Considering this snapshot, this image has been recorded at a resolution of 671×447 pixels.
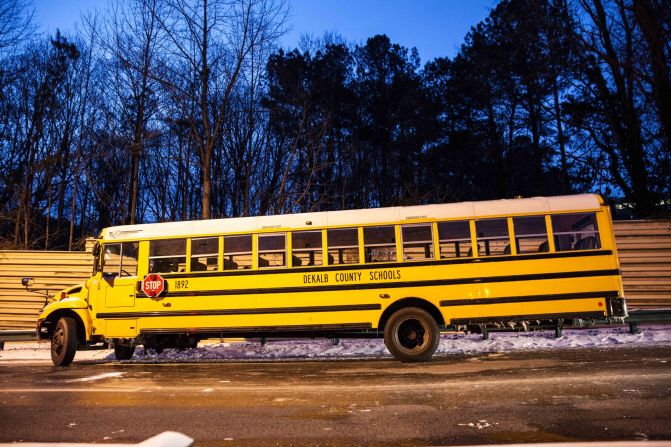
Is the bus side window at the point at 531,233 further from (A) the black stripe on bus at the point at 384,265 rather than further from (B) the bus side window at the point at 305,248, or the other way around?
(B) the bus side window at the point at 305,248

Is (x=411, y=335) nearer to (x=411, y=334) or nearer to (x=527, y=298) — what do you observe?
(x=411, y=334)

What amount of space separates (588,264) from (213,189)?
2234 cm

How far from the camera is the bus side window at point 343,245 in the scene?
8.84 meters

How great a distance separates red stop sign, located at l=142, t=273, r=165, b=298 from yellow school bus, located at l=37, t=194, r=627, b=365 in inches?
0.8

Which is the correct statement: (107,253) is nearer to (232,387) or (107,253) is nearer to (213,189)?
(232,387)

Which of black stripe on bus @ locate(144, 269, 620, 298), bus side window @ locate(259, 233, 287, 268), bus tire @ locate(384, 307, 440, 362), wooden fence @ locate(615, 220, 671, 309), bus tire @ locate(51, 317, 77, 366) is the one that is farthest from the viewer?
wooden fence @ locate(615, 220, 671, 309)

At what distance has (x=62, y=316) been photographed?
32.7ft

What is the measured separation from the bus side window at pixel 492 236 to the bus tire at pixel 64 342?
27.2ft

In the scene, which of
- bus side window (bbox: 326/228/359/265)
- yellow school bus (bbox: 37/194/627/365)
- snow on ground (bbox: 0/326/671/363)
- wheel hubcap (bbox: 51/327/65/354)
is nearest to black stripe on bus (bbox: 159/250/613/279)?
yellow school bus (bbox: 37/194/627/365)

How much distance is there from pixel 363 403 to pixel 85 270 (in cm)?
1106

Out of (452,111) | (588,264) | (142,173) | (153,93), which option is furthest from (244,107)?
(588,264)

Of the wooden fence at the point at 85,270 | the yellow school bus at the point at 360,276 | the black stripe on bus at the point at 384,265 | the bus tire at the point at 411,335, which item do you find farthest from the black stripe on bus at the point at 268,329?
the wooden fence at the point at 85,270

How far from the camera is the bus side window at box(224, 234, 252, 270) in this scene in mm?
9172

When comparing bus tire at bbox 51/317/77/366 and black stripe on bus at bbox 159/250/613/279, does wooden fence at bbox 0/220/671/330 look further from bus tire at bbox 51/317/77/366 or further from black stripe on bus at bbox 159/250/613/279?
black stripe on bus at bbox 159/250/613/279
